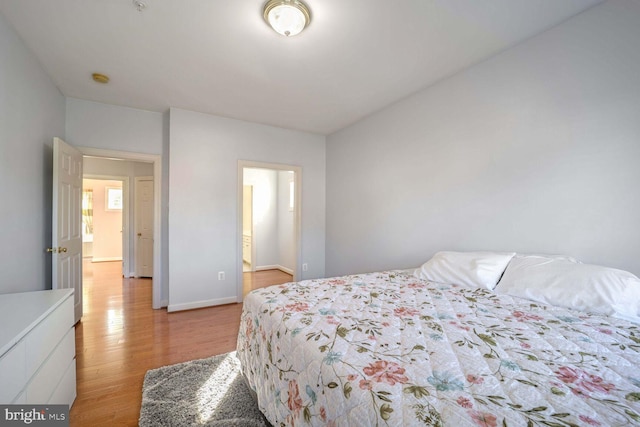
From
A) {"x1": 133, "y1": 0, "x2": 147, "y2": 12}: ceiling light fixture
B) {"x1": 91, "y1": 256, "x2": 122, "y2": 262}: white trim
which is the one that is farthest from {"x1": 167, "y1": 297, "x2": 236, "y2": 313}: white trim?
{"x1": 91, "y1": 256, "x2": 122, "y2": 262}: white trim

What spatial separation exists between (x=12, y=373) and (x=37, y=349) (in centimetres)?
23

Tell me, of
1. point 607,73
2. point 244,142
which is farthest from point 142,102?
point 607,73

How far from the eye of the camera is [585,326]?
1206mm

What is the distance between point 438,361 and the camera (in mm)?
929

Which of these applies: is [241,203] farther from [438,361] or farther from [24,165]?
[438,361]

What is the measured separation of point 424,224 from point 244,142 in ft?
8.80

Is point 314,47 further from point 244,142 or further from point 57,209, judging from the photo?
point 57,209

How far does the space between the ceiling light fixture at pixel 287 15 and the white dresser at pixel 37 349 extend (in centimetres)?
214

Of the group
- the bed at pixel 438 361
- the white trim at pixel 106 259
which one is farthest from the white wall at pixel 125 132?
the white trim at pixel 106 259

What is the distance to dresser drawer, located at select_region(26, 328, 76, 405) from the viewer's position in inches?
48.8

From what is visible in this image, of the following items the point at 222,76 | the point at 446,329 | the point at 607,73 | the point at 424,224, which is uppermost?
the point at 222,76

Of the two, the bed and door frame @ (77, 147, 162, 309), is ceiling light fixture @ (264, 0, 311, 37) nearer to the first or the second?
the bed

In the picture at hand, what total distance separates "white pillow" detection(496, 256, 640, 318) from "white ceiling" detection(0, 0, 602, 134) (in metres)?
1.68

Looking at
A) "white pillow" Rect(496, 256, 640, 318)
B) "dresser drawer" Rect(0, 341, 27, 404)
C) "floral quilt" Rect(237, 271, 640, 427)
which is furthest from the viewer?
"white pillow" Rect(496, 256, 640, 318)
